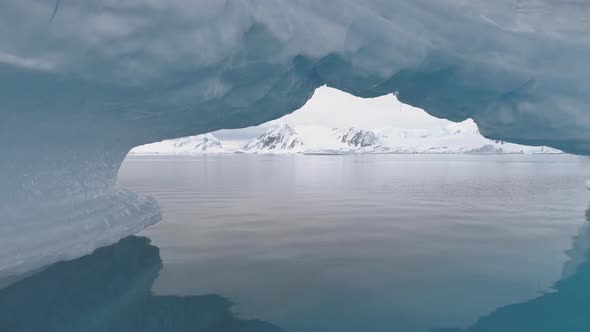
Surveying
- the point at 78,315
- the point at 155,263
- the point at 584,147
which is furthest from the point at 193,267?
the point at 584,147

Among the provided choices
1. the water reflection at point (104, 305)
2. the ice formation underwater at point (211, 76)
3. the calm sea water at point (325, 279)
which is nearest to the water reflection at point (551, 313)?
the calm sea water at point (325, 279)

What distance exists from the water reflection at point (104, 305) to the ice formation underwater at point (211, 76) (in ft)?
1.33

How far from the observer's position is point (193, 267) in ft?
18.4

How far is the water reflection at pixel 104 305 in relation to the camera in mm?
3746

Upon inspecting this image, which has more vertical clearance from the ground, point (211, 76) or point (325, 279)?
point (211, 76)

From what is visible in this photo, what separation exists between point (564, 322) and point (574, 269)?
2.26m

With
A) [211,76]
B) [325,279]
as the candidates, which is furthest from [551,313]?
[211,76]

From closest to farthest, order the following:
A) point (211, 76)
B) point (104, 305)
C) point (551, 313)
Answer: point (551, 313)
point (104, 305)
point (211, 76)

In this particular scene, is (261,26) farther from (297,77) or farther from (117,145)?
(117,145)

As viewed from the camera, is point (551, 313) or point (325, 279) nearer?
point (551, 313)

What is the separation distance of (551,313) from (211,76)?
216 inches

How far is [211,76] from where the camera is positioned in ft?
16.6

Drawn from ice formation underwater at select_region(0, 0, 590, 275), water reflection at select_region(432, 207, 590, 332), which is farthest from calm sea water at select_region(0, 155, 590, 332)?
ice formation underwater at select_region(0, 0, 590, 275)

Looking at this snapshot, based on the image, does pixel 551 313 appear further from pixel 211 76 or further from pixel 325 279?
pixel 211 76
